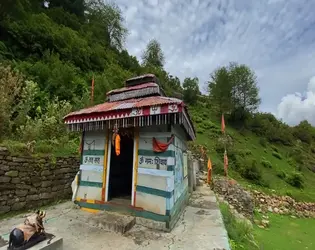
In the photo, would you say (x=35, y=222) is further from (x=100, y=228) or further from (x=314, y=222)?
(x=314, y=222)

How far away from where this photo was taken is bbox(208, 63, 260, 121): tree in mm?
29578

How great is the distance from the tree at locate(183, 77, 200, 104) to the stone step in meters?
27.5

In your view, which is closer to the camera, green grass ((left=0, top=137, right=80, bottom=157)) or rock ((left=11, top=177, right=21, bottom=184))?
rock ((left=11, top=177, right=21, bottom=184))

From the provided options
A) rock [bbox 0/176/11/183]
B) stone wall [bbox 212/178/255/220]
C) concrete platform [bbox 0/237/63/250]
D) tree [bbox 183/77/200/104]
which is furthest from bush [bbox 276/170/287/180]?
rock [bbox 0/176/11/183]

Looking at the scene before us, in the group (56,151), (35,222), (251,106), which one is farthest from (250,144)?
(35,222)

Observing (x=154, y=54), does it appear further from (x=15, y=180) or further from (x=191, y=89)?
(x=15, y=180)

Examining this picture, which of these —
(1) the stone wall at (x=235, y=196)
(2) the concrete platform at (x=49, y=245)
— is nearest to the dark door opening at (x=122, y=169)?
(2) the concrete platform at (x=49, y=245)

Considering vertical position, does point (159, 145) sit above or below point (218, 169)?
above

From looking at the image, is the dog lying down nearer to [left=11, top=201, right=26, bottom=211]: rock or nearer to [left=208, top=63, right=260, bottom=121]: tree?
[left=11, top=201, right=26, bottom=211]: rock

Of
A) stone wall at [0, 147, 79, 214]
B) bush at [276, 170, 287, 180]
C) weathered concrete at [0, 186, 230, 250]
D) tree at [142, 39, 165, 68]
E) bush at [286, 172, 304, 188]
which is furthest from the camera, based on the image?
tree at [142, 39, 165, 68]

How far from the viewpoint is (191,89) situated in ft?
104

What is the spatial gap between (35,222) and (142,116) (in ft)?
8.26

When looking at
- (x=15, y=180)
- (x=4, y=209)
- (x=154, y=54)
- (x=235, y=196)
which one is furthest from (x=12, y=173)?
(x=154, y=54)

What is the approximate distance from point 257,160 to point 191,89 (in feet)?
48.6
